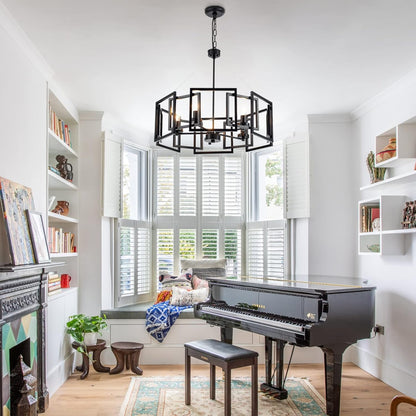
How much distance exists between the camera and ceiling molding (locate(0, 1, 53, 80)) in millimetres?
2852

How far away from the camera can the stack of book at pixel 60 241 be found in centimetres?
411

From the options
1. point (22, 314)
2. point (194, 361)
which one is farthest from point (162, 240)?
point (22, 314)

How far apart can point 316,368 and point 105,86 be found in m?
3.44

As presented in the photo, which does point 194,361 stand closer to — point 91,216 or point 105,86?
point 91,216

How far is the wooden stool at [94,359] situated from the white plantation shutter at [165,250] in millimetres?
1402

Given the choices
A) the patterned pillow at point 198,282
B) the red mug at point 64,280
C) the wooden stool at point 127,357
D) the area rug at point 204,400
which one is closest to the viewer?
the area rug at point 204,400

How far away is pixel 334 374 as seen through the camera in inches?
129

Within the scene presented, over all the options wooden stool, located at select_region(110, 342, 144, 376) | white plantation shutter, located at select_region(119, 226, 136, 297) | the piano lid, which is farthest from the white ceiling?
wooden stool, located at select_region(110, 342, 144, 376)

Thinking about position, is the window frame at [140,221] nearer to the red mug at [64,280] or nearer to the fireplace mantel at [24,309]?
the red mug at [64,280]

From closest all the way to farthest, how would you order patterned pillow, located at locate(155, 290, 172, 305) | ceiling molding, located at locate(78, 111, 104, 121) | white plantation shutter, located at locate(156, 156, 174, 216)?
1. ceiling molding, located at locate(78, 111, 104, 121)
2. patterned pillow, located at locate(155, 290, 172, 305)
3. white plantation shutter, located at locate(156, 156, 174, 216)

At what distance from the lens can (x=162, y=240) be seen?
5.82 m

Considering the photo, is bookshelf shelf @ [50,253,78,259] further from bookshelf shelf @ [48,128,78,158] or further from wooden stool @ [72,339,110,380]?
bookshelf shelf @ [48,128,78,158]

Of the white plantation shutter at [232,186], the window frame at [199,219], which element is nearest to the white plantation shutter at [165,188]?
the window frame at [199,219]

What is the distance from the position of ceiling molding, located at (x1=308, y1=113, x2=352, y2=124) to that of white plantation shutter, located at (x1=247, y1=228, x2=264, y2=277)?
1.45m
